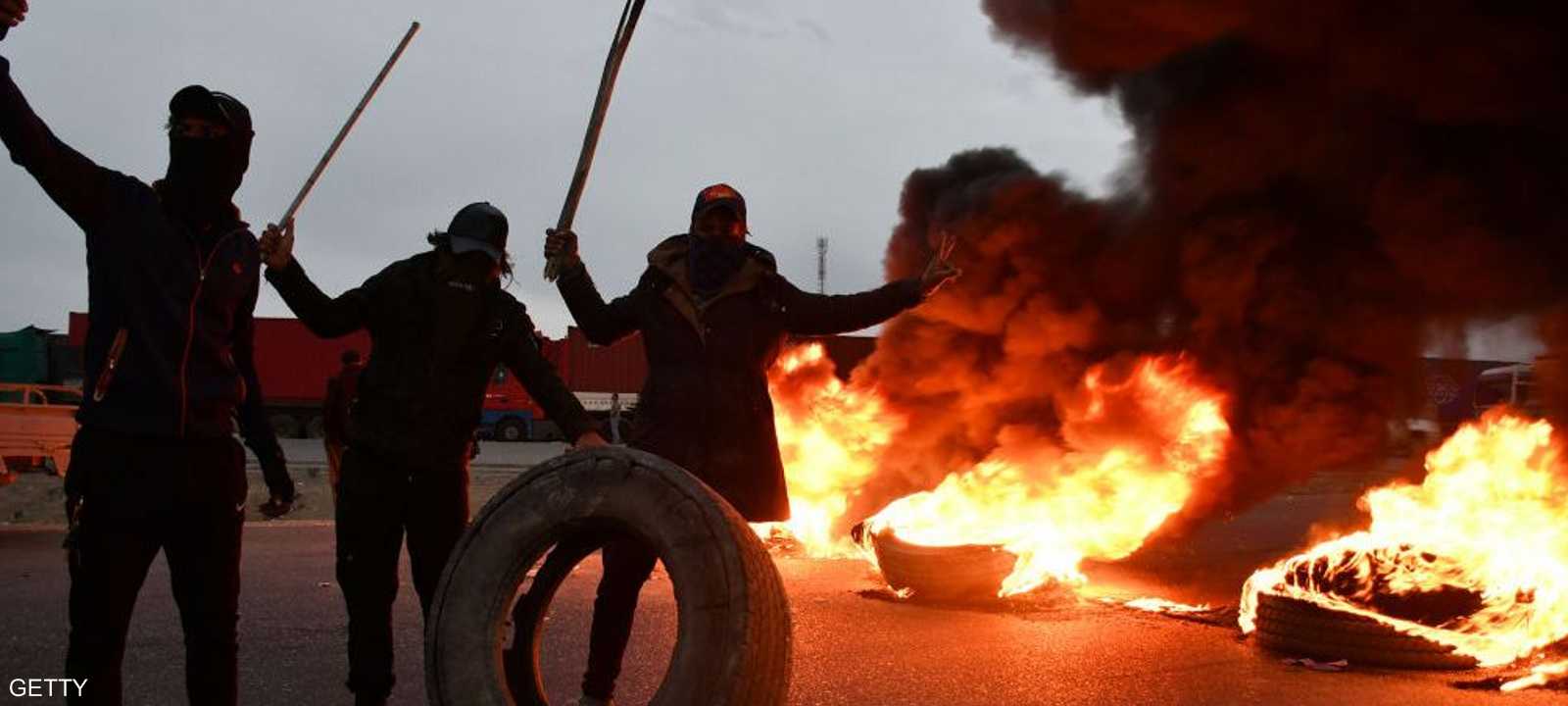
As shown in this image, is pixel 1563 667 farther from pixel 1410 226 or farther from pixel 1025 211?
pixel 1025 211

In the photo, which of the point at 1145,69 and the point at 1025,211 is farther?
the point at 1025,211

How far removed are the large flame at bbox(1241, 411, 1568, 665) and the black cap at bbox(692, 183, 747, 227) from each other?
371 cm

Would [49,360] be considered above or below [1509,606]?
above

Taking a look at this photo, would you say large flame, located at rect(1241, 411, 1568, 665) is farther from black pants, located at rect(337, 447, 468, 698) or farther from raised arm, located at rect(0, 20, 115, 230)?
raised arm, located at rect(0, 20, 115, 230)

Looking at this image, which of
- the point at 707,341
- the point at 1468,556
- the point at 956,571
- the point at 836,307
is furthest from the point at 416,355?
the point at 1468,556

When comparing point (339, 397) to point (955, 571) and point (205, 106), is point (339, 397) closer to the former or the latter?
point (955, 571)

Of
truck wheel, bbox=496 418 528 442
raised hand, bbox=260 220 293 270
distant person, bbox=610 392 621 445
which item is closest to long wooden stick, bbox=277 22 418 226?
raised hand, bbox=260 220 293 270

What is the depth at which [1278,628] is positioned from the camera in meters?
6.20

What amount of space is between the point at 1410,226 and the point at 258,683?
7475mm

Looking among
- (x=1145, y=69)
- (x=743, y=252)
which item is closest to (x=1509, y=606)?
(x=743, y=252)

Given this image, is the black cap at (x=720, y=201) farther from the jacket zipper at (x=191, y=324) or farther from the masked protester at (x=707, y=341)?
the jacket zipper at (x=191, y=324)

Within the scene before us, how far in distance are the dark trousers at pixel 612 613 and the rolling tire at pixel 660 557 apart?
1.16 ft

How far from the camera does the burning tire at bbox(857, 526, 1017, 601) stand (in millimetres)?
7617

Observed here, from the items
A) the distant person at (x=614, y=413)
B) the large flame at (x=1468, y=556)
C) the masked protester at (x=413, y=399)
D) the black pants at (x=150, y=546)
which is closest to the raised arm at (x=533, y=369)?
the masked protester at (x=413, y=399)
